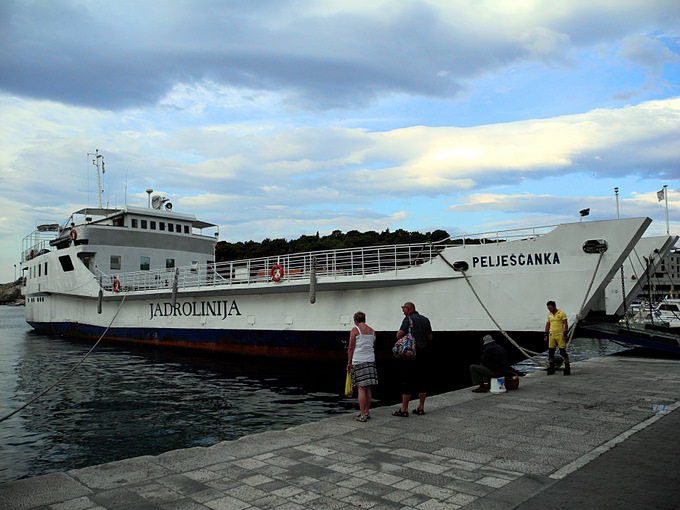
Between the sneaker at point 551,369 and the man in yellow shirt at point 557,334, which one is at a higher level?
the man in yellow shirt at point 557,334

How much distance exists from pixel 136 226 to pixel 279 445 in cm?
2452

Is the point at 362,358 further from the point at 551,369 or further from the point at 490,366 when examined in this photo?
the point at 551,369

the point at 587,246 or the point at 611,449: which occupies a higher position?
the point at 587,246

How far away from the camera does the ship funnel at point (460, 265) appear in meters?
13.4

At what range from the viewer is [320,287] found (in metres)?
15.8

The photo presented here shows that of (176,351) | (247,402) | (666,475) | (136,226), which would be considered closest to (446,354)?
(247,402)

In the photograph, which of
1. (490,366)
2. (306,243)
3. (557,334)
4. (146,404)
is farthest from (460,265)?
(306,243)

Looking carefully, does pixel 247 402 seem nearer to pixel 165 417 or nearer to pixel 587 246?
pixel 165 417

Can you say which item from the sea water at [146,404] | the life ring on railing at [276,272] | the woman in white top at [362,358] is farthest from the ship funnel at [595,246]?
the life ring on railing at [276,272]

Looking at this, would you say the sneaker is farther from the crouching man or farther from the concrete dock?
the concrete dock

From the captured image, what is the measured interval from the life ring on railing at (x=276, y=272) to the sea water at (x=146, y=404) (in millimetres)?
2928

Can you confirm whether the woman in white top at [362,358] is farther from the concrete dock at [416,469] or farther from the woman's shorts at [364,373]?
the concrete dock at [416,469]

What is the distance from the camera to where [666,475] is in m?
4.45

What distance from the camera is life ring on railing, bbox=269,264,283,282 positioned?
54.0 feet
